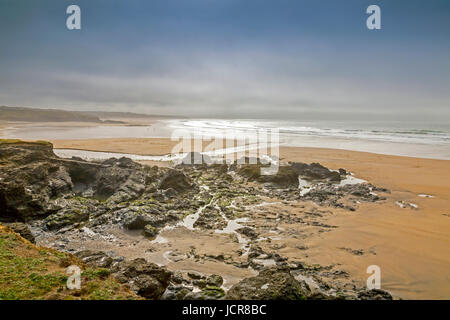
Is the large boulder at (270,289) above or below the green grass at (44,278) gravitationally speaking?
below

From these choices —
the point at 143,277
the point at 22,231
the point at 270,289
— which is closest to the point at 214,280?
the point at 143,277

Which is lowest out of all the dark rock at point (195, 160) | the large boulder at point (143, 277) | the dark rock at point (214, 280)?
the dark rock at point (214, 280)

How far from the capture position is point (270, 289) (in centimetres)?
556

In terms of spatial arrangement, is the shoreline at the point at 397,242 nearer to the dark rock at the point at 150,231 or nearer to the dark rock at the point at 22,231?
the dark rock at the point at 150,231

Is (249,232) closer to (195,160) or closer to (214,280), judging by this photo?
(214,280)

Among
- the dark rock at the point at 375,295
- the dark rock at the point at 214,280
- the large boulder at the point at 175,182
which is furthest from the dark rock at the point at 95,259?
the large boulder at the point at 175,182

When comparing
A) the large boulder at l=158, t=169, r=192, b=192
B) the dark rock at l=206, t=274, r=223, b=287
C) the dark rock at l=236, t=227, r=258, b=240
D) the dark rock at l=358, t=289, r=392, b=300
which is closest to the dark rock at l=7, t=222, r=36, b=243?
the dark rock at l=206, t=274, r=223, b=287

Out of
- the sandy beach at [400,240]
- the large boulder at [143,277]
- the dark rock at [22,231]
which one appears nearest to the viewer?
the large boulder at [143,277]

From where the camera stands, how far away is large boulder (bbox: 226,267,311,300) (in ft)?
17.9

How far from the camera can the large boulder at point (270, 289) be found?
5.45m

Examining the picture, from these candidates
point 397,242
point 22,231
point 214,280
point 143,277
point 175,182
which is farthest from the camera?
point 175,182
